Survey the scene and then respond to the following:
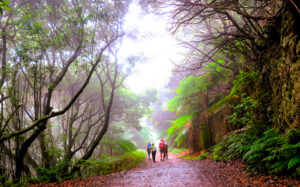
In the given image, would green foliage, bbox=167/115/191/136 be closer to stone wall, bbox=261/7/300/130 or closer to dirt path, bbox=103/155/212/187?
dirt path, bbox=103/155/212/187

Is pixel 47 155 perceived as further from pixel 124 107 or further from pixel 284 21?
pixel 284 21

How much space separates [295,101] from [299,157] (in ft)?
3.90

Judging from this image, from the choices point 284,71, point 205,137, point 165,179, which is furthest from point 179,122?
point 284,71

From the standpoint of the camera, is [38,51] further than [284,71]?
Yes

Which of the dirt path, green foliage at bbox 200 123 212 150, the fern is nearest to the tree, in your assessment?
the dirt path

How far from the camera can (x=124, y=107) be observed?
15.0 metres

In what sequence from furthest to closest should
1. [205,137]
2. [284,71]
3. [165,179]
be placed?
[205,137]
[165,179]
[284,71]

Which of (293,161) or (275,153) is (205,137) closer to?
(275,153)

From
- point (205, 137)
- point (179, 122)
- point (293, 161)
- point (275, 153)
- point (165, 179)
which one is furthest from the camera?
point (179, 122)

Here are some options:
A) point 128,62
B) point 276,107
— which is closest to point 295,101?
point 276,107

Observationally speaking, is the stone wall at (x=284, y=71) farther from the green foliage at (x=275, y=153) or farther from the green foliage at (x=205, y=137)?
the green foliage at (x=205, y=137)

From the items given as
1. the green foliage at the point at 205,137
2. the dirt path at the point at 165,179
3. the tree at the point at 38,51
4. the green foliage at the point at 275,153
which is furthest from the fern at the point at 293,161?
the green foliage at the point at 205,137

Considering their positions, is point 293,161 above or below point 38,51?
below

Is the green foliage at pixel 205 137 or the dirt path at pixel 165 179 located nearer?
the dirt path at pixel 165 179
